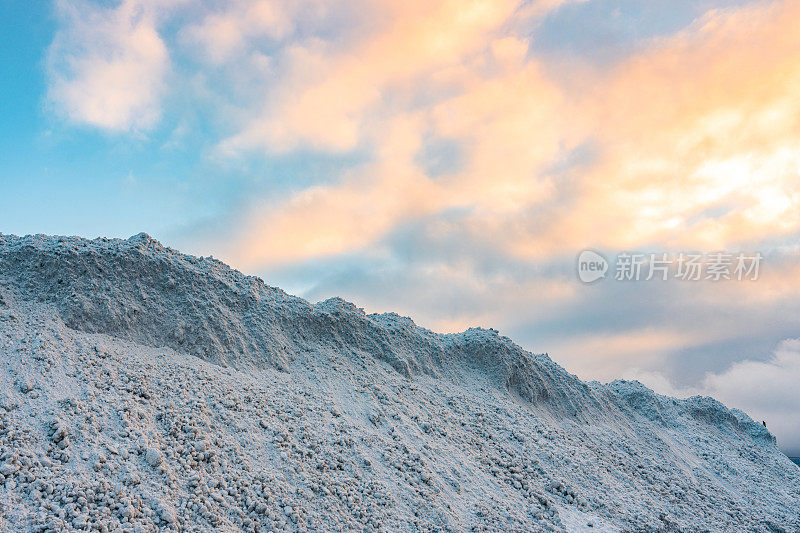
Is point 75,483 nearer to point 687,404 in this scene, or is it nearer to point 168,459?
point 168,459

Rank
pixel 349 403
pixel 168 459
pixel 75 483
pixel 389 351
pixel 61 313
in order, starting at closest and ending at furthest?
pixel 75 483 < pixel 168 459 < pixel 61 313 < pixel 349 403 < pixel 389 351

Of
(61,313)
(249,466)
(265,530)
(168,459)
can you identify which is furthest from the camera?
(61,313)

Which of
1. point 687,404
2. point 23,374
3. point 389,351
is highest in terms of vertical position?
point 687,404

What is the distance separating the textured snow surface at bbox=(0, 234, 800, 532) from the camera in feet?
32.4

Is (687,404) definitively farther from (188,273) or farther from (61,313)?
(61,313)

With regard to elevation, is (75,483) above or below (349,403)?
below

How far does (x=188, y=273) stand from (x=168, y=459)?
8842 millimetres

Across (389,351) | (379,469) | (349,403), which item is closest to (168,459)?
(379,469)

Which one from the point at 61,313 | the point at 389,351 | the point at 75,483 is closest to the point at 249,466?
the point at 75,483

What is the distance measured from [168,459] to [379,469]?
509 cm

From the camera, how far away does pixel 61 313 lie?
579 inches

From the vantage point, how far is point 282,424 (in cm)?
1354

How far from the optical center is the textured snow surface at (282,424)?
9.88m

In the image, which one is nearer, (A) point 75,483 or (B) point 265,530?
(A) point 75,483
